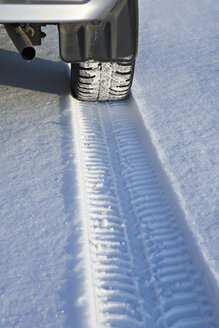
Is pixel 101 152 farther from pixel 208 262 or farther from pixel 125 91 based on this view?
pixel 208 262

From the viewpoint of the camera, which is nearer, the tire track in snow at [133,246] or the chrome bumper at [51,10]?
the tire track in snow at [133,246]

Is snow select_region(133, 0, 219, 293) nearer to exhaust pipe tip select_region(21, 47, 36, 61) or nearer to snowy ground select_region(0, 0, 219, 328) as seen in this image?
snowy ground select_region(0, 0, 219, 328)

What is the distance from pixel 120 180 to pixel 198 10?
276 cm

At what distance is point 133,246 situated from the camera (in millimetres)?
1846

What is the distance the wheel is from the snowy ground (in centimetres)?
7

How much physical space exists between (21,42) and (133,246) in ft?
3.35

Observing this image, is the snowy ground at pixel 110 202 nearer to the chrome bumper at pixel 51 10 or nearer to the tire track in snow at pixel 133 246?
the tire track in snow at pixel 133 246

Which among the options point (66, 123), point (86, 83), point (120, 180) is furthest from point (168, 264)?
point (86, 83)

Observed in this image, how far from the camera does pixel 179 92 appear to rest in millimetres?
2883

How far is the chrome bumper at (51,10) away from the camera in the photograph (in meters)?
1.89

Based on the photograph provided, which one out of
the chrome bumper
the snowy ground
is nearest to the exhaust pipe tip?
the chrome bumper

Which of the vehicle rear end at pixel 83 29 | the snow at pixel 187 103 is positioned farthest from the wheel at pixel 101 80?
the snow at pixel 187 103

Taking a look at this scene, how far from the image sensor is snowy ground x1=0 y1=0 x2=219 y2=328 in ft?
5.17

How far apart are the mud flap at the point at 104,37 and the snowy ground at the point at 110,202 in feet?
1.47
